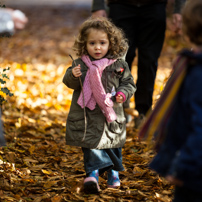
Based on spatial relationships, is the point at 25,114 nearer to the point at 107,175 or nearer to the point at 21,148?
the point at 21,148

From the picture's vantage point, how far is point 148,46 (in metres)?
4.56

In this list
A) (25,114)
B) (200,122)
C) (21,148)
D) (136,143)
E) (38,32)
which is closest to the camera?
(200,122)

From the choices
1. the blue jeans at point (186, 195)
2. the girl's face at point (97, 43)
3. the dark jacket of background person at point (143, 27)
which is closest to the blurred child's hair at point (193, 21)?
the blue jeans at point (186, 195)

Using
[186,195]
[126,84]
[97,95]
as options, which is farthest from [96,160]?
[186,195]

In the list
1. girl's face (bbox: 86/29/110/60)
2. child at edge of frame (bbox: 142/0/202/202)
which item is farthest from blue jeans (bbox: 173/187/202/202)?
girl's face (bbox: 86/29/110/60)

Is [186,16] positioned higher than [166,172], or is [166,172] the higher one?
[186,16]

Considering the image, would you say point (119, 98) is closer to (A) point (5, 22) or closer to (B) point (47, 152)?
(A) point (5, 22)

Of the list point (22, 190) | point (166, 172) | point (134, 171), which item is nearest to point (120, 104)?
point (134, 171)

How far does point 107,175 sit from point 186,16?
1.91 m

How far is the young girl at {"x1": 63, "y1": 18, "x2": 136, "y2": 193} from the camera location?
3.04 meters

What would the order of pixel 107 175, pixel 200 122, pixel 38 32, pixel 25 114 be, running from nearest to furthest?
pixel 200 122 < pixel 107 175 < pixel 25 114 < pixel 38 32

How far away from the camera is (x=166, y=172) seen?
190 cm

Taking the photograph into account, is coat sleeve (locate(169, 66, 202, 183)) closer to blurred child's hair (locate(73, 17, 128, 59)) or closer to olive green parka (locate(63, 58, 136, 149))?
olive green parka (locate(63, 58, 136, 149))

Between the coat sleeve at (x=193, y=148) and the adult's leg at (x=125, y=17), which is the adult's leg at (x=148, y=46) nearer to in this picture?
the adult's leg at (x=125, y=17)
